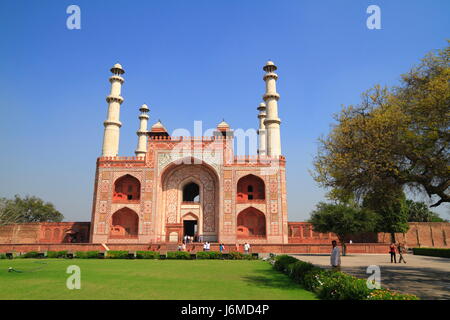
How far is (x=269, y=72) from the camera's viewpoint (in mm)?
30859

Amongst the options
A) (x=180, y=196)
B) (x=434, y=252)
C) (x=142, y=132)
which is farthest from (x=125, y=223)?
(x=434, y=252)

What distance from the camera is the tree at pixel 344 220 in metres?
23.0

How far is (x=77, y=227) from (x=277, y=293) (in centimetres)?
2785

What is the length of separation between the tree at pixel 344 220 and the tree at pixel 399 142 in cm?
1307

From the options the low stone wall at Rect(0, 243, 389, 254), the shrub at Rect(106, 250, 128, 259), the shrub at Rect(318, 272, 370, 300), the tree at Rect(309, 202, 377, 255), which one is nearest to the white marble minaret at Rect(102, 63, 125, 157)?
the low stone wall at Rect(0, 243, 389, 254)

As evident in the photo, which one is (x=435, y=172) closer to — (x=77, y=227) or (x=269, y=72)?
(x=269, y=72)

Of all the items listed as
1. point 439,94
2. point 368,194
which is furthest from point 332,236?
point 439,94

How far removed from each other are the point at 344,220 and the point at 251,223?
9.30 m

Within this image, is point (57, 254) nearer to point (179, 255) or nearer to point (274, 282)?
point (179, 255)

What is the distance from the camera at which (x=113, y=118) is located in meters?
30.0

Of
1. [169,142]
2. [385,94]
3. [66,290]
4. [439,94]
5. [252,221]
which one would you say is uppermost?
[169,142]

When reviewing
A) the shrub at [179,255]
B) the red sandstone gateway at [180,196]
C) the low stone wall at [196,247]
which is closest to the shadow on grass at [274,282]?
the shrub at [179,255]

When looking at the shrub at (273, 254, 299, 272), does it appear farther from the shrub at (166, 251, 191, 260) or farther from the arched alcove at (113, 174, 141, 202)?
the arched alcove at (113, 174, 141, 202)
